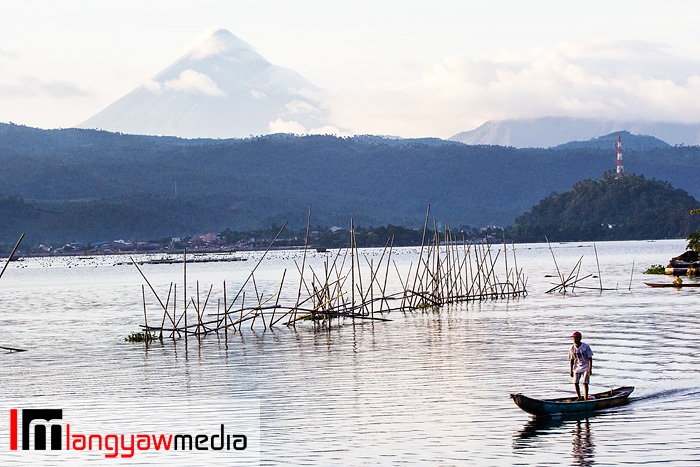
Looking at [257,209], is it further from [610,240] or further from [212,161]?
[610,240]

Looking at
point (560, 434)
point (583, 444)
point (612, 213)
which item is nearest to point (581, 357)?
point (560, 434)

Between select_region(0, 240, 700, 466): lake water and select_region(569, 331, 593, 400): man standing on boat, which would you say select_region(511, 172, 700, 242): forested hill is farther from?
select_region(569, 331, 593, 400): man standing on boat

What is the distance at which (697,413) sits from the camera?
54.1 ft

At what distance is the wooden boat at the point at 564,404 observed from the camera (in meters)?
16.0

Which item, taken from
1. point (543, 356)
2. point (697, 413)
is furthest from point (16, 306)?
point (697, 413)

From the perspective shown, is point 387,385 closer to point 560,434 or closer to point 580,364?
point 580,364

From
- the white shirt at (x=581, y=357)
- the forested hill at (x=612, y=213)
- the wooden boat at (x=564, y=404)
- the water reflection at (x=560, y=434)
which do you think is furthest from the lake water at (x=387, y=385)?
the forested hill at (x=612, y=213)

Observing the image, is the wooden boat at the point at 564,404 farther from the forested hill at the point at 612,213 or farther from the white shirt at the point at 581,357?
the forested hill at the point at 612,213

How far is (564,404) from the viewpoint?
16250 mm

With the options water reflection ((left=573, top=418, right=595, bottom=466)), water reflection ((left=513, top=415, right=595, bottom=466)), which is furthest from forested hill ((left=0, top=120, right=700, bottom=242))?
water reflection ((left=573, top=418, right=595, bottom=466))

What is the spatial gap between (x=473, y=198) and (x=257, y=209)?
44814 mm

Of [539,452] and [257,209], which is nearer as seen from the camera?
[539,452]

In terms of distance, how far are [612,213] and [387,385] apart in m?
148

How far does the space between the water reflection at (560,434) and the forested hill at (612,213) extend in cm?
13932
